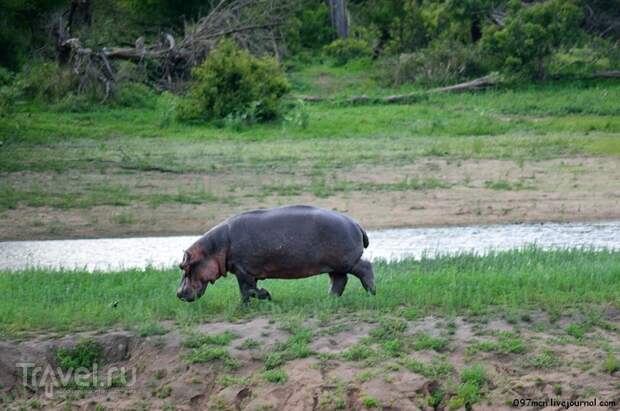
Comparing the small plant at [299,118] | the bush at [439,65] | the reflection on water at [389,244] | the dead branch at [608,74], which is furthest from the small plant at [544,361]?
the dead branch at [608,74]

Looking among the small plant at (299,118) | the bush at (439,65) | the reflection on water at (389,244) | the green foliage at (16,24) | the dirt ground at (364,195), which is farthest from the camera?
the bush at (439,65)

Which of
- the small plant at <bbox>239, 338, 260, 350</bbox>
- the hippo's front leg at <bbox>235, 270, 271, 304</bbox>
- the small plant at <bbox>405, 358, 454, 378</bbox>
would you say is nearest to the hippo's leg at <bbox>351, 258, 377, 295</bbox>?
the hippo's front leg at <bbox>235, 270, 271, 304</bbox>

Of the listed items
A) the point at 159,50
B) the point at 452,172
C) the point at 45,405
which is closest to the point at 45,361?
the point at 45,405

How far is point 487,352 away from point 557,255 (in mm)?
3432

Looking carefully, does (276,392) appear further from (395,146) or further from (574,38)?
(574,38)

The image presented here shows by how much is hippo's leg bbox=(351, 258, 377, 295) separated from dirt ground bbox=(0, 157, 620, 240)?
19.0ft

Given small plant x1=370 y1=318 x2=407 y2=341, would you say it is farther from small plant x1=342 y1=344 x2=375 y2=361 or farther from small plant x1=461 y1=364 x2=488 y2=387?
small plant x1=461 y1=364 x2=488 y2=387

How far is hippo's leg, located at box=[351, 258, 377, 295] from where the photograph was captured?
26.7 feet

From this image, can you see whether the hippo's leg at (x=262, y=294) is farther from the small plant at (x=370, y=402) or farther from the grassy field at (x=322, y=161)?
the grassy field at (x=322, y=161)

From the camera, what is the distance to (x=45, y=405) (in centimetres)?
725

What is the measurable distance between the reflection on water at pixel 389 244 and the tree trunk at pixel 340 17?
17439 millimetres

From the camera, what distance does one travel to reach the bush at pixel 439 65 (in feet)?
82.1

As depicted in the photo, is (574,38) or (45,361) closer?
Answer: (45,361)

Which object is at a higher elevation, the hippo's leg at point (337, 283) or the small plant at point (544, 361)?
the hippo's leg at point (337, 283)
